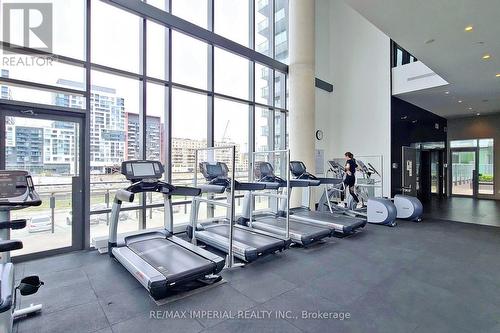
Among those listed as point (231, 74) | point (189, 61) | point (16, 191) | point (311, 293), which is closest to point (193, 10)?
point (189, 61)

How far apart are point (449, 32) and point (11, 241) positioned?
608 centimetres

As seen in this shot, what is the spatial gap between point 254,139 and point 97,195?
4.00 metres

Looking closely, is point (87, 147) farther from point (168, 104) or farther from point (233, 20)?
point (233, 20)

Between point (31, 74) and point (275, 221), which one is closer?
point (31, 74)

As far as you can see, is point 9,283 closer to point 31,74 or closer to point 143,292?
point 143,292

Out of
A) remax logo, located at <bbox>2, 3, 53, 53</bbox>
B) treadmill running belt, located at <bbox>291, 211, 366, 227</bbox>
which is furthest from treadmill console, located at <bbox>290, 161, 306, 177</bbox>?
remax logo, located at <bbox>2, 3, 53, 53</bbox>

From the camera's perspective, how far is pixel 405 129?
8883mm

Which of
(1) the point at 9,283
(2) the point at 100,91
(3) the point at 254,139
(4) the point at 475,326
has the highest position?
(2) the point at 100,91

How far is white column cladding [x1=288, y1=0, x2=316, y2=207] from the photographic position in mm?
7461

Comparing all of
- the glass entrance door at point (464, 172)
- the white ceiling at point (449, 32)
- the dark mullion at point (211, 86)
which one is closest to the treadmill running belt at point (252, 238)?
the dark mullion at point (211, 86)

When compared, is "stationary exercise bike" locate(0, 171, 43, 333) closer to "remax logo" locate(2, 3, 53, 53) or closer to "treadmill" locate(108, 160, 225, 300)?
"treadmill" locate(108, 160, 225, 300)

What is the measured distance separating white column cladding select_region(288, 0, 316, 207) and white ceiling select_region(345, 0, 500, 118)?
113 inches

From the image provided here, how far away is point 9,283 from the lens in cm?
208

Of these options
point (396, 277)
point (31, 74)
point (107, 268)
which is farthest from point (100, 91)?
point (396, 277)
